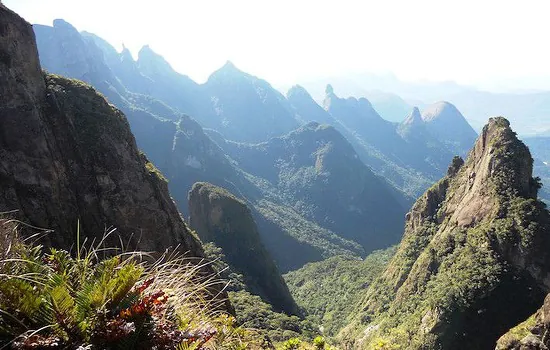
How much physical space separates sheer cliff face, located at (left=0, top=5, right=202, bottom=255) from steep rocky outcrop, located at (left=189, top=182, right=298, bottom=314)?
3403 cm

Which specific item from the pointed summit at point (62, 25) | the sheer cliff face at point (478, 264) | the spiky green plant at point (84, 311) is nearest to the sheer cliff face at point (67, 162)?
the spiky green plant at point (84, 311)

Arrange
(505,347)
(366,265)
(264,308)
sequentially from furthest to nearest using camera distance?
(366,265), (264,308), (505,347)

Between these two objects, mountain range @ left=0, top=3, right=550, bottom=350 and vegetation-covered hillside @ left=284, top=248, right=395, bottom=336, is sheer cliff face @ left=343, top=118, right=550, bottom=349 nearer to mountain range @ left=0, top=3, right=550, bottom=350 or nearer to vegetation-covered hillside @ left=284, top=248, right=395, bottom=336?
mountain range @ left=0, top=3, right=550, bottom=350

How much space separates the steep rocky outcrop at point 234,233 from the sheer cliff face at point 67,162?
112 feet

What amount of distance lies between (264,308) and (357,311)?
63.9 ft

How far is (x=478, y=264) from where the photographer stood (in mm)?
31328

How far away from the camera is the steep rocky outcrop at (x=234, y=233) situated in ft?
212

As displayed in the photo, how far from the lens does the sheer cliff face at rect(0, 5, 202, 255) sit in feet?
75.4

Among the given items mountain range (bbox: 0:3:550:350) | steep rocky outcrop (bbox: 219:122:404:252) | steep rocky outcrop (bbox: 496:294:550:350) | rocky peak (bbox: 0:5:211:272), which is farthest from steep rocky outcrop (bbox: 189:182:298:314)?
steep rocky outcrop (bbox: 219:122:404:252)

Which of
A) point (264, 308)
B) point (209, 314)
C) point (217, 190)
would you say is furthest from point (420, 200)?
point (209, 314)

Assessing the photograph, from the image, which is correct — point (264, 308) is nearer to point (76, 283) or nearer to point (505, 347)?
point (505, 347)

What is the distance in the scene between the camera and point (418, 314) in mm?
36375

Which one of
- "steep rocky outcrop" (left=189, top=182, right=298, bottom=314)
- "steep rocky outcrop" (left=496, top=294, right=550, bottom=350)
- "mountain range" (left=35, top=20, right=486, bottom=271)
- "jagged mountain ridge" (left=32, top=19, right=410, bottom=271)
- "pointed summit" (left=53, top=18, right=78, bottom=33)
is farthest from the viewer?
"pointed summit" (left=53, top=18, right=78, bottom=33)

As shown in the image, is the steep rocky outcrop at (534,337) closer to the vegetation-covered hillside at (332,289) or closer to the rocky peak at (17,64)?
the rocky peak at (17,64)
